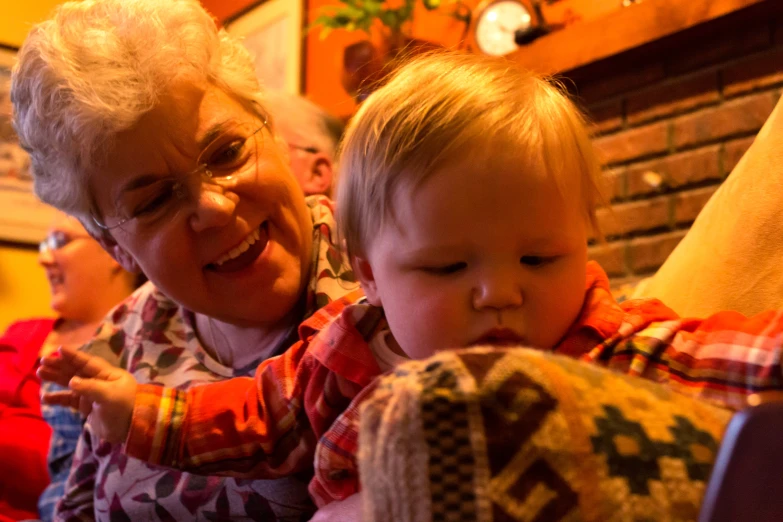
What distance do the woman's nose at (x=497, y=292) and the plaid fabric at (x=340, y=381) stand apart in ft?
0.39

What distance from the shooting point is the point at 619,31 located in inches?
85.6

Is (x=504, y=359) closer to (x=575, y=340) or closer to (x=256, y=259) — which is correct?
(x=575, y=340)

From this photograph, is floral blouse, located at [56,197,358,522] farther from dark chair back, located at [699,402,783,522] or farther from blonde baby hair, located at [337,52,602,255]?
dark chair back, located at [699,402,783,522]

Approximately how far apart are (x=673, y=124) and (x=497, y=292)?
1651 mm

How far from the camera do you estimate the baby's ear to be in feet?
3.36

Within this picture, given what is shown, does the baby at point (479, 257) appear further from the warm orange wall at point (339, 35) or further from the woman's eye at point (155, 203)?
the warm orange wall at point (339, 35)

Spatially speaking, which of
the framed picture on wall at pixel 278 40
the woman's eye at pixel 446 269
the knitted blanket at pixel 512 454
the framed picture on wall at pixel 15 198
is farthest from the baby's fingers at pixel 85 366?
the framed picture on wall at pixel 15 198

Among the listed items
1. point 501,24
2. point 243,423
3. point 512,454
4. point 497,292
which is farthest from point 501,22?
point 512,454

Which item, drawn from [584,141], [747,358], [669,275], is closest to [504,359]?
[747,358]

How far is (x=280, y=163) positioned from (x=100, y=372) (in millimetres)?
491

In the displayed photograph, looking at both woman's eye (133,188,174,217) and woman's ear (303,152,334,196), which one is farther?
woman's ear (303,152,334,196)

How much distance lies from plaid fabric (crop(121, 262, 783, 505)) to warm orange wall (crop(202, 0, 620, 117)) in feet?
5.77

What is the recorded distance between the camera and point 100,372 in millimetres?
1199

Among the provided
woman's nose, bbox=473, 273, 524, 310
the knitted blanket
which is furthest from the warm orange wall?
the knitted blanket
